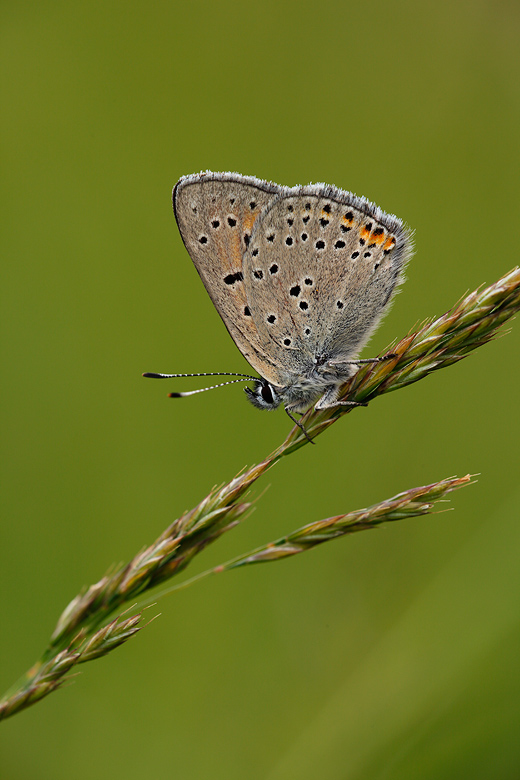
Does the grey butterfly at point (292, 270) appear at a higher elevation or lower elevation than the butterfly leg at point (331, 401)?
higher

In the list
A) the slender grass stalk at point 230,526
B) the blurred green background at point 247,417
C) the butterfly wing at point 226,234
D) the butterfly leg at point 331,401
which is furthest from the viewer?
the blurred green background at point 247,417

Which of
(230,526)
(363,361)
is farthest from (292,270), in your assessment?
(230,526)

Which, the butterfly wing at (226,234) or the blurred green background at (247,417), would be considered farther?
the blurred green background at (247,417)

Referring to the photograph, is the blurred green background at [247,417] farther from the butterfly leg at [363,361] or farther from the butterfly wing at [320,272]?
the butterfly leg at [363,361]

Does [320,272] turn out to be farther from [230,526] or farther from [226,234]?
[230,526]

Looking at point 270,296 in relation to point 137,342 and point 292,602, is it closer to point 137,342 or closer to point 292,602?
point 137,342

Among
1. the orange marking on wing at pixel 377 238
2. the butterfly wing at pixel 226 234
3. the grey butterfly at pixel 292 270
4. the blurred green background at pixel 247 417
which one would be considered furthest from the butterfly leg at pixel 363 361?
the blurred green background at pixel 247 417
